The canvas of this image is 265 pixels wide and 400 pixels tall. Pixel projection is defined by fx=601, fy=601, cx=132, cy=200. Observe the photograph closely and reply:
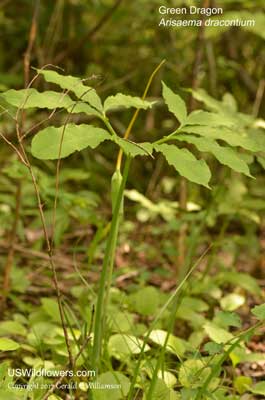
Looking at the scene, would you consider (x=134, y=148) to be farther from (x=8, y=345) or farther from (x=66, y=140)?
(x=8, y=345)

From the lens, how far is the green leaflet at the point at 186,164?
1.12m

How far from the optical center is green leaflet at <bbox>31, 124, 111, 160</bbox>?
3.61 feet

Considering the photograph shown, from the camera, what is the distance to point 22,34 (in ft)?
12.3

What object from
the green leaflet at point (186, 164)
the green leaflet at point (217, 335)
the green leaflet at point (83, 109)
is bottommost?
the green leaflet at point (217, 335)

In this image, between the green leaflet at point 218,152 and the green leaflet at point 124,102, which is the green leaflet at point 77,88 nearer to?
the green leaflet at point 124,102

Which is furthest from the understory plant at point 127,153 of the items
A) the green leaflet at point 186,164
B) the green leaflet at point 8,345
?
the green leaflet at point 8,345

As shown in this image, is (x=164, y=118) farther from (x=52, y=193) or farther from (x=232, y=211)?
(x=52, y=193)

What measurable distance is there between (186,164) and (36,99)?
1.07 feet

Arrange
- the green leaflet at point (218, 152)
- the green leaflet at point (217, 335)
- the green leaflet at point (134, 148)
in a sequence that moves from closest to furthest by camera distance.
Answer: the green leaflet at point (134, 148)
the green leaflet at point (218, 152)
the green leaflet at point (217, 335)

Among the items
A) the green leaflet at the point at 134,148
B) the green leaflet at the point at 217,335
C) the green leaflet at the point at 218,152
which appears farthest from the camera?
the green leaflet at the point at 217,335

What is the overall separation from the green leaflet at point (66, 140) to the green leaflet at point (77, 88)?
75mm

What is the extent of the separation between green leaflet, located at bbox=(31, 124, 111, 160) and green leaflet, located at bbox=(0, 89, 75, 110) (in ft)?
0.20

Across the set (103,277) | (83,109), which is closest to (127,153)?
(83,109)

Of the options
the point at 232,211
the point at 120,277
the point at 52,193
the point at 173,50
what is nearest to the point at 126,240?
the point at 120,277
